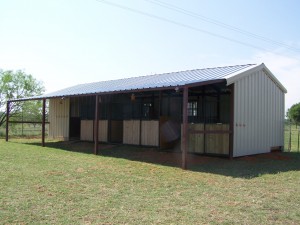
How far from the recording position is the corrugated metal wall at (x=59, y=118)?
19.6 metres

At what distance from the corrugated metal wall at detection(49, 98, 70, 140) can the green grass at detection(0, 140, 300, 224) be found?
9.13 m

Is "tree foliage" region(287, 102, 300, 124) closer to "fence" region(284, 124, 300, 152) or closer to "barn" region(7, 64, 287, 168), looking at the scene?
"fence" region(284, 124, 300, 152)

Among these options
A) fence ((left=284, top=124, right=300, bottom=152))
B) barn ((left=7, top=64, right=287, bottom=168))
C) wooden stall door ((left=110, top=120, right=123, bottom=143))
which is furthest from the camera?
wooden stall door ((left=110, top=120, right=123, bottom=143))

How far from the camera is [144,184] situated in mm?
7137

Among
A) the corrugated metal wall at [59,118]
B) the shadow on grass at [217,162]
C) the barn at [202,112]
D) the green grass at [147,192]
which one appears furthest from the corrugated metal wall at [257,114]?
the corrugated metal wall at [59,118]

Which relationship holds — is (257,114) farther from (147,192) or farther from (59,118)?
(59,118)

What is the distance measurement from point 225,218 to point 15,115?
25.8 meters

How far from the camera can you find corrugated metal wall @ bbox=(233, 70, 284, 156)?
38.4 ft

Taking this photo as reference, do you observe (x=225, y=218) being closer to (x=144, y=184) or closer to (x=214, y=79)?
(x=144, y=184)

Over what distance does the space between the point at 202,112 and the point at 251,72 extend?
2314 mm

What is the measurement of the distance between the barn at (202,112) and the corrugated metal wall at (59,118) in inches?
114

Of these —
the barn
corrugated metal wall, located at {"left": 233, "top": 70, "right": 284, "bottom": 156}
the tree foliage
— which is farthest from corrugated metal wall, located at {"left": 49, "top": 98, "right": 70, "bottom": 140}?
the tree foliage

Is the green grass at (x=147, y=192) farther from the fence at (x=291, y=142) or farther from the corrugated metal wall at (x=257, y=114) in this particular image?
the fence at (x=291, y=142)

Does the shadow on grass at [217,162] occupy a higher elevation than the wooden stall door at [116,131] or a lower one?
lower
